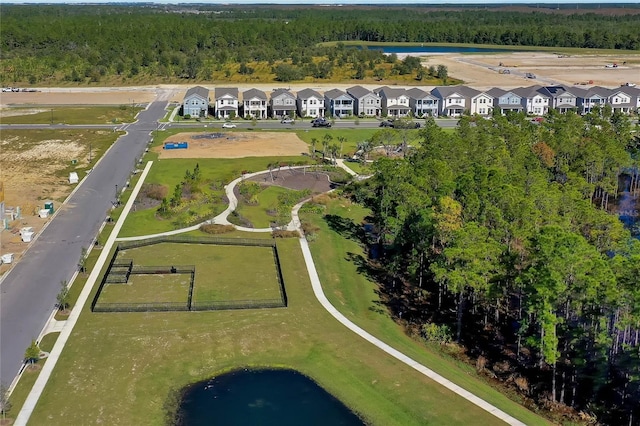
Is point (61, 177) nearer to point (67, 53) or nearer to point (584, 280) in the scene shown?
point (584, 280)

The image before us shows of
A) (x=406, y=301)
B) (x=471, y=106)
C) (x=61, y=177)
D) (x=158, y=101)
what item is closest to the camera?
(x=406, y=301)

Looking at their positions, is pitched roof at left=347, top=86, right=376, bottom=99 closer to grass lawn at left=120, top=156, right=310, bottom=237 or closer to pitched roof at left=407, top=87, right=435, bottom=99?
pitched roof at left=407, top=87, right=435, bottom=99

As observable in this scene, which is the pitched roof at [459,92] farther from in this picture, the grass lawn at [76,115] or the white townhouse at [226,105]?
the grass lawn at [76,115]

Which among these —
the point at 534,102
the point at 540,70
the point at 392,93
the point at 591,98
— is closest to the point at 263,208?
the point at 392,93

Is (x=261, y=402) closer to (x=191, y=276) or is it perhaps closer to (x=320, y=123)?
(x=191, y=276)

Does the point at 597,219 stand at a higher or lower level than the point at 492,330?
higher

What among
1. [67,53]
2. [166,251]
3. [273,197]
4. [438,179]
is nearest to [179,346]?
[166,251]
